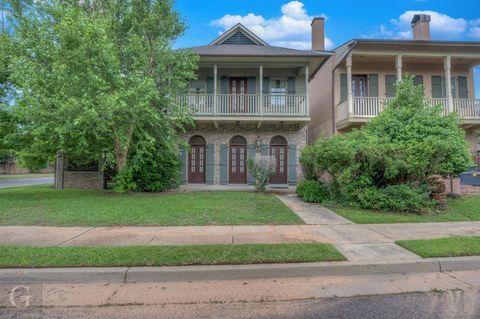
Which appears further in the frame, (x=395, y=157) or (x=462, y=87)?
(x=462, y=87)

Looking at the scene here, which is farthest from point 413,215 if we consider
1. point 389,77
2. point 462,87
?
point 462,87

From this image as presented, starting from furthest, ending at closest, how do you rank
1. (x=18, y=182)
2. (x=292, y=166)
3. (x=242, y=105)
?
(x=18, y=182)
(x=292, y=166)
(x=242, y=105)

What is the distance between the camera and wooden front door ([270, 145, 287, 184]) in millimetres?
15469

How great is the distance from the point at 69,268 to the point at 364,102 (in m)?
13.8

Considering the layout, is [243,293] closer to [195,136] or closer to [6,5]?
[195,136]

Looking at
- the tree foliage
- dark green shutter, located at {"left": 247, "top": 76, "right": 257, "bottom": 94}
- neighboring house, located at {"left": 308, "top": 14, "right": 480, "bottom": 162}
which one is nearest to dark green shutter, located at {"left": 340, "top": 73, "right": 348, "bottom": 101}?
neighboring house, located at {"left": 308, "top": 14, "right": 480, "bottom": 162}

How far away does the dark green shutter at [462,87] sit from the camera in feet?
52.2

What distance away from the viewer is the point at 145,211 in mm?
8188

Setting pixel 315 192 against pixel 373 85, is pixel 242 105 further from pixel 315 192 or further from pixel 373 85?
pixel 373 85

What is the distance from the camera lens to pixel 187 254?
453 centimetres

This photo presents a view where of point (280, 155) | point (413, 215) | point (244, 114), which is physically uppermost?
point (244, 114)

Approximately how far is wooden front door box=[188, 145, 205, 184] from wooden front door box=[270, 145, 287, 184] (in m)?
3.69

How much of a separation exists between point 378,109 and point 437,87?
4.61 meters

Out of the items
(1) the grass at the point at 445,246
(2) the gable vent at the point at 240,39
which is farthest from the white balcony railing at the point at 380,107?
(1) the grass at the point at 445,246
